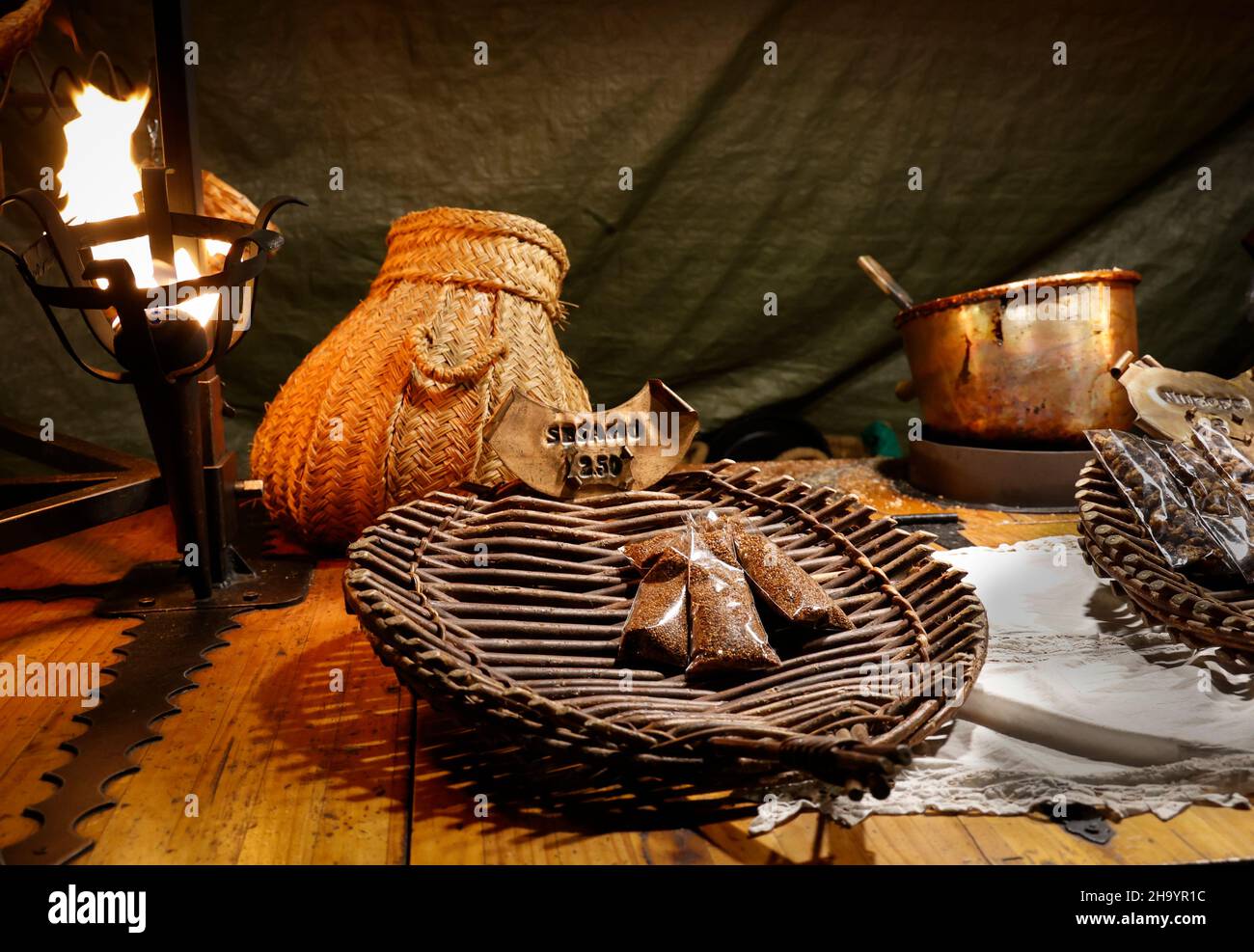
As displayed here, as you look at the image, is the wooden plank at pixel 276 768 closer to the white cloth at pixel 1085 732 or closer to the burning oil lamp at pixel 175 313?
the burning oil lamp at pixel 175 313

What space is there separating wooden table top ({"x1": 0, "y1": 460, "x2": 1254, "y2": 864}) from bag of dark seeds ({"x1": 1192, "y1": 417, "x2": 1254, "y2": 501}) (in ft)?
2.90

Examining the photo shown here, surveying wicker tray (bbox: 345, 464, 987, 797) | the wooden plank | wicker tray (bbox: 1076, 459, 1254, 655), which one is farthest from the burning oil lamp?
wicker tray (bbox: 1076, 459, 1254, 655)

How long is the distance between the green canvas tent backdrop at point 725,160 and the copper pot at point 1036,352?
0.95 m

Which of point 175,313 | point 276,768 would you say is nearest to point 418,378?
point 175,313

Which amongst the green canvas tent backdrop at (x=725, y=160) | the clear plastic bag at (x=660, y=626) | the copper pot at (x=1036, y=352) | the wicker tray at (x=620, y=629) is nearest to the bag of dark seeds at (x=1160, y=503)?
the wicker tray at (x=620, y=629)

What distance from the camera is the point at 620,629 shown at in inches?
58.2

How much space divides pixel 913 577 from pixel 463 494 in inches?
31.7

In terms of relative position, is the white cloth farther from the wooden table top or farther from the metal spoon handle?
the metal spoon handle

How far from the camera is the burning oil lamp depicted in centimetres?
169

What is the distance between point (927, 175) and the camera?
3.54 m

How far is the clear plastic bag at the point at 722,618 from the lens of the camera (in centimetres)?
134

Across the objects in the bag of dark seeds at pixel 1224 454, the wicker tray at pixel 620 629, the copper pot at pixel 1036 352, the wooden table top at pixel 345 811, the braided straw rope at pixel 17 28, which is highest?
the braided straw rope at pixel 17 28
